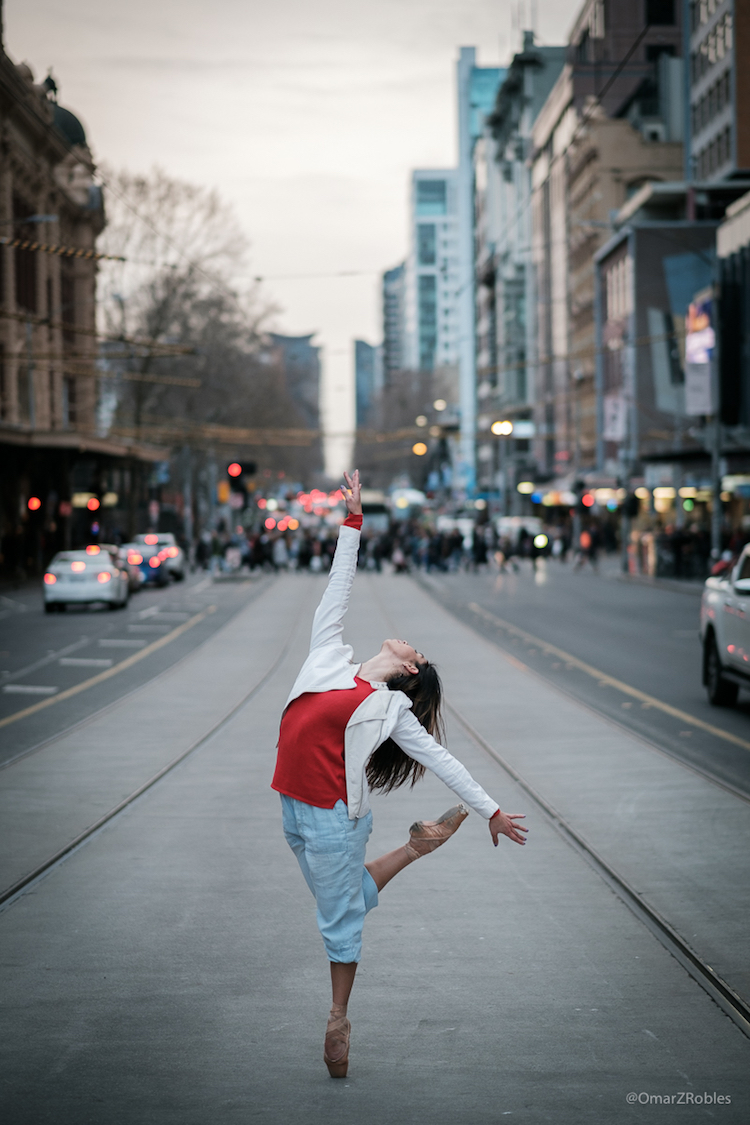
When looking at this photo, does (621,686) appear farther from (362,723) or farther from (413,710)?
(362,723)

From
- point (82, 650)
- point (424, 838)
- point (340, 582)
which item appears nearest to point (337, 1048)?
point (424, 838)

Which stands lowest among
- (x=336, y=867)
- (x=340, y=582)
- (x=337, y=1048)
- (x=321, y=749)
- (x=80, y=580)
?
(x=337, y=1048)

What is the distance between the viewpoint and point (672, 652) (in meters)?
21.8

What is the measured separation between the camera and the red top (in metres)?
4.74

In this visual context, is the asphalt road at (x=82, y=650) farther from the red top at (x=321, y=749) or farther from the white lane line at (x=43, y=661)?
the red top at (x=321, y=749)

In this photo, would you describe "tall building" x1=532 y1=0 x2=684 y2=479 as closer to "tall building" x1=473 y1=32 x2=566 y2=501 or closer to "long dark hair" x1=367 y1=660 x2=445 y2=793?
"tall building" x1=473 y1=32 x2=566 y2=501

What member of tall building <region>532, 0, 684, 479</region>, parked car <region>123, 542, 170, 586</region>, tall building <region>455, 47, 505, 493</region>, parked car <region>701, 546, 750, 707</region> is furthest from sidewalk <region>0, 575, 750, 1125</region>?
tall building <region>455, 47, 505, 493</region>

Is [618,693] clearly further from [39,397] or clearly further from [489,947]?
[39,397]

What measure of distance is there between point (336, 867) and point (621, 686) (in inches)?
509

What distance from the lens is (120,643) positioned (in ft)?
81.2

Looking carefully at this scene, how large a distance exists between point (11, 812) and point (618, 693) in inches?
348

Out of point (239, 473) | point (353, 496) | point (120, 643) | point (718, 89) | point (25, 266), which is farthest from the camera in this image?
point (718, 89)

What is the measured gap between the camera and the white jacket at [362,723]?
15.5 feet

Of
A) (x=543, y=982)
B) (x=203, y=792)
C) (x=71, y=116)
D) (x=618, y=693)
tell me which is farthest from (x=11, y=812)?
(x=71, y=116)
